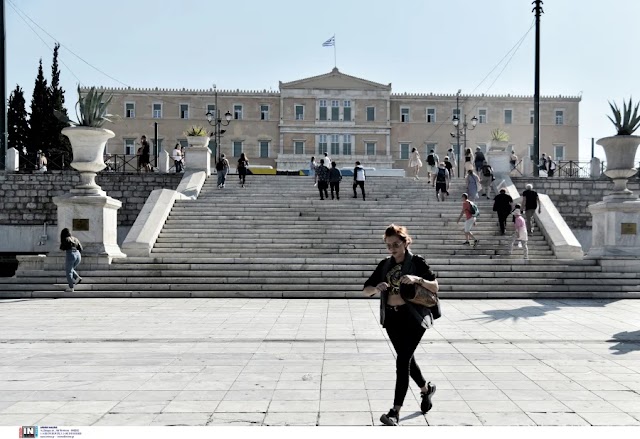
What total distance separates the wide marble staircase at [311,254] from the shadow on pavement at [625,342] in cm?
514

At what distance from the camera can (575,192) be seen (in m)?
27.5

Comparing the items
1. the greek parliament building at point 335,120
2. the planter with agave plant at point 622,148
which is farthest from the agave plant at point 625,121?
the greek parliament building at point 335,120

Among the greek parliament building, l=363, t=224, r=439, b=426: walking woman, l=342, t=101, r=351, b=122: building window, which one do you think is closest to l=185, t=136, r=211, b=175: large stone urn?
l=363, t=224, r=439, b=426: walking woman

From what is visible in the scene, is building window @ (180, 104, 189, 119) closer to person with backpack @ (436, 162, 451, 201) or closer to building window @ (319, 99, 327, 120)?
building window @ (319, 99, 327, 120)

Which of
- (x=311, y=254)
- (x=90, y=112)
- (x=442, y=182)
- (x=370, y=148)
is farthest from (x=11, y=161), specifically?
(x=370, y=148)

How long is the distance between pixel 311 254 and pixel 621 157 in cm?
814

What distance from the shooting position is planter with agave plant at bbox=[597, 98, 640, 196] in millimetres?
16891

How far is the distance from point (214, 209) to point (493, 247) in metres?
8.62

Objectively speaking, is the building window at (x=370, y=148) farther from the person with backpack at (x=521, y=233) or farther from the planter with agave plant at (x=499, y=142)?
the person with backpack at (x=521, y=233)

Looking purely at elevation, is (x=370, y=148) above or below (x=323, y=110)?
below

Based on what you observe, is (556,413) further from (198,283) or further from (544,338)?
(198,283)

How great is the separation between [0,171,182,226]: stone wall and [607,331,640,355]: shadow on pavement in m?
21.5

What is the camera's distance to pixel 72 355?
789 centimetres

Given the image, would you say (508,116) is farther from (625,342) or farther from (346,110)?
(625,342)
